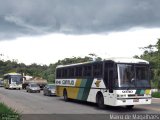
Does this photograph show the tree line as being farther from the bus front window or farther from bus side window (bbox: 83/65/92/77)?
the bus front window

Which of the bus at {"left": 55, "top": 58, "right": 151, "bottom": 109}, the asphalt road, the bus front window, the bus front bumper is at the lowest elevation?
the asphalt road

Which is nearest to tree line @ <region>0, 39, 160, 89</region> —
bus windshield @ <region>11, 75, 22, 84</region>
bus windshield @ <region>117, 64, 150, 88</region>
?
bus windshield @ <region>117, 64, 150, 88</region>

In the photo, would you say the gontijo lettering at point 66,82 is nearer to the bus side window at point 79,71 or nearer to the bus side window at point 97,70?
the bus side window at point 79,71

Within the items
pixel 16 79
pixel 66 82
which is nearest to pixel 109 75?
pixel 66 82

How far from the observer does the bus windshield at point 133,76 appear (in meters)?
20.7

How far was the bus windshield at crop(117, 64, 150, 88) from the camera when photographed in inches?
813

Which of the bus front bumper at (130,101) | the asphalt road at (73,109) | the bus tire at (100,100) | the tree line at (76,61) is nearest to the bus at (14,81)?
the tree line at (76,61)

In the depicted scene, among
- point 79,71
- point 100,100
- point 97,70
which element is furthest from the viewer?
point 79,71

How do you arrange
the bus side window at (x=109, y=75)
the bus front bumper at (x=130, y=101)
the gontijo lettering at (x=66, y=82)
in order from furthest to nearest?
A: the gontijo lettering at (x=66, y=82)
the bus side window at (x=109, y=75)
the bus front bumper at (x=130, y=101)

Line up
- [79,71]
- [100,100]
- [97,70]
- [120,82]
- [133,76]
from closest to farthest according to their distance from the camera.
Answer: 1. [120,82]
2. [133,76]
3. [100,100]
4. [97,70]
5. [79,71]

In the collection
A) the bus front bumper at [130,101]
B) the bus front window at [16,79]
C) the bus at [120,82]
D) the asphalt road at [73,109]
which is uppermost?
the bus front window at [16,79]

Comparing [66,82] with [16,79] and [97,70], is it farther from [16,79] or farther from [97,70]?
[16,79]

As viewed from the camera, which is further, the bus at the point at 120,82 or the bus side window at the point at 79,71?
the bus side window at the point at 79,71

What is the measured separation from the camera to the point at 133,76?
21.0 metres
